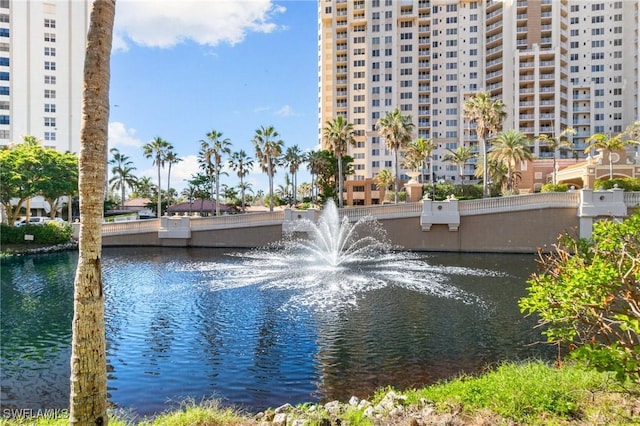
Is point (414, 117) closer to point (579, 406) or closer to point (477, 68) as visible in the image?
point (477, 68)

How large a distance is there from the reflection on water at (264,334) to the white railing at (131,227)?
1606 centimetres

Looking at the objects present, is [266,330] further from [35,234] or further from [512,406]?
[35,234]

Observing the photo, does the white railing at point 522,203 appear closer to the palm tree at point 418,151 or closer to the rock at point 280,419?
the palm tree at point 418,151

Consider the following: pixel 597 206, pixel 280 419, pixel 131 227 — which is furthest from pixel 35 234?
pixel 597 206

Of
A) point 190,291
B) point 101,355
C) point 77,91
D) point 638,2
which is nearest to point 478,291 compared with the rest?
point 190,291

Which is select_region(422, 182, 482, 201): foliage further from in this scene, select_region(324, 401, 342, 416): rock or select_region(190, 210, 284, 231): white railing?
select_region(324, 401, 342, 416): rock

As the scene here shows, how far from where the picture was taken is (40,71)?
74.1m

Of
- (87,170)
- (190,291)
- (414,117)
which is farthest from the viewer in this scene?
(414,117)

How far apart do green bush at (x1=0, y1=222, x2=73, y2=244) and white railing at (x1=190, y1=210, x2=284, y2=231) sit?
12106 millimetres

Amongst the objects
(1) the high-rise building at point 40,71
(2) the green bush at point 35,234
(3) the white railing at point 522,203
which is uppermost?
(1) the high-rise building at point 40,71

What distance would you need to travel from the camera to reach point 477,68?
271ft

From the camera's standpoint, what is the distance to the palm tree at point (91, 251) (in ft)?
15.5

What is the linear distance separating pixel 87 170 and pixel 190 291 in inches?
652

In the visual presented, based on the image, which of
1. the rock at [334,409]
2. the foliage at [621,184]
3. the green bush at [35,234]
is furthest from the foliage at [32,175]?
the foliage at [621,184]
